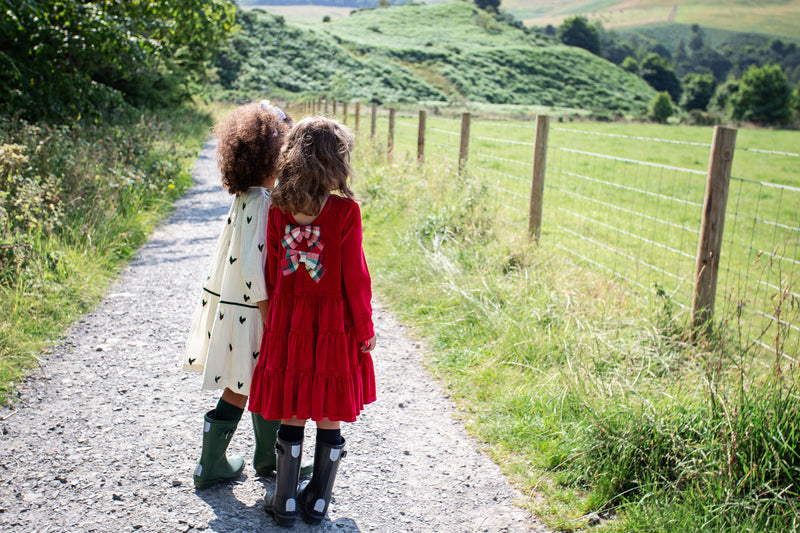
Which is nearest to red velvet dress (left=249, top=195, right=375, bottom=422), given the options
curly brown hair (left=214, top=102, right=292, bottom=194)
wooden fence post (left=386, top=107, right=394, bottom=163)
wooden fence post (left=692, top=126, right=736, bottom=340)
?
curly brown hair (left=214, top=102, right=292, bottom=194)

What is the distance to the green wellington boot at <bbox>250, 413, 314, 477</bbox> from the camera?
2.95 meters

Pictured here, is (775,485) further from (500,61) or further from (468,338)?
(500,61)

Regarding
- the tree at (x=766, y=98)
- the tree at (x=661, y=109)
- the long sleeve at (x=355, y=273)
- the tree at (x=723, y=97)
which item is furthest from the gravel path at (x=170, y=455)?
the tree at (x=723, y=97)

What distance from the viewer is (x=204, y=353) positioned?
288 centimetres

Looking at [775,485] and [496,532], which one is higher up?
[775,485]

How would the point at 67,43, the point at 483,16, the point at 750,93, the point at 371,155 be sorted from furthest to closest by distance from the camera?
1. the point at 483,16
2. the point at 750,93
3. the point at 371,155
4. the point at 67,43

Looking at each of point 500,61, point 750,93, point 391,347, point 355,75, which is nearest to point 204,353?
point 391,347

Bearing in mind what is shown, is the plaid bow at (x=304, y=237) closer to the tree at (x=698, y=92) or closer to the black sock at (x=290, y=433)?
the black sock at (x=290, y=433)

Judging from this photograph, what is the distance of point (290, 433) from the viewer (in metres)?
2.63

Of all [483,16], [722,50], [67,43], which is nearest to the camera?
[67,43]

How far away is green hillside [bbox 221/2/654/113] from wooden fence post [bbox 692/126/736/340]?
5032cm

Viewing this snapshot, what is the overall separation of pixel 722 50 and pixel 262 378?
164m

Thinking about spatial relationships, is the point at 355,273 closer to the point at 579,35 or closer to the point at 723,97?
the point at 723,97

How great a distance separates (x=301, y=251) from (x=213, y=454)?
40.5 inches
